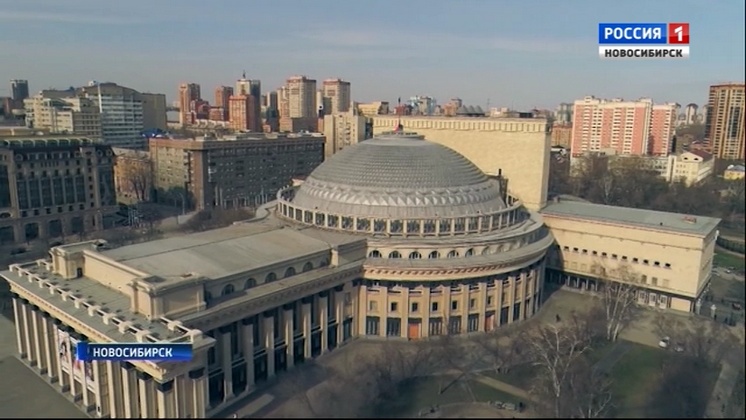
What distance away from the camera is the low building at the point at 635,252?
48344mm

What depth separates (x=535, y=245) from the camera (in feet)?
160

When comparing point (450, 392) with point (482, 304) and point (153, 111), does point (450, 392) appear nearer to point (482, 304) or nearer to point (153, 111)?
point (482, 304)

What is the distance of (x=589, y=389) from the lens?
2848 centimetres

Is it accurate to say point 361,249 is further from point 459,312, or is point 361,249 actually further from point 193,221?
point 193,221

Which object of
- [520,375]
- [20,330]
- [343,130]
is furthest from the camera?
[343,130]

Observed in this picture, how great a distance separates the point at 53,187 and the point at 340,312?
2141 inches

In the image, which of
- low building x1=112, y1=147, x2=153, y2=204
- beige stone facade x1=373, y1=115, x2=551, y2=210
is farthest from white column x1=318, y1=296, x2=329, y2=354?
low building x1=112, y1=147, x2=153, y2=204

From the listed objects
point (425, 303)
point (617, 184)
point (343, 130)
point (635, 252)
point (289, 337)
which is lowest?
point (289, 337)

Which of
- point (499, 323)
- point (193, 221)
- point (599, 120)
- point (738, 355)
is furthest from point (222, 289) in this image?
point (599, 120)

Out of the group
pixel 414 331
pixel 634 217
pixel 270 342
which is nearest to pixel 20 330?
pixel 270 342

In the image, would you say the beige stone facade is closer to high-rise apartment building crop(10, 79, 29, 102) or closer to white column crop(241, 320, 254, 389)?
white column crop(241, 320, 254, 389)

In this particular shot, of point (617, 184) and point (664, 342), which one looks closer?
point (664, 342)

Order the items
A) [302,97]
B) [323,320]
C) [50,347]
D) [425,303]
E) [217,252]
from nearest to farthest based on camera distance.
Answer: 1. [50,347]
2. [217,252]
3. [323,320]
4. [425,303]
5. [302,97]
